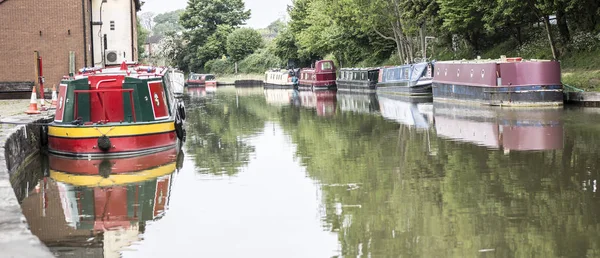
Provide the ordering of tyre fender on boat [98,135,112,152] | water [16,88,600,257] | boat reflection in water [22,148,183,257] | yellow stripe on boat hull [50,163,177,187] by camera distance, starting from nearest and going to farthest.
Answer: water [16,88,600,257], boat reflection in water [22,148,183,257], yellow stripe on boat hull [50,163,177,187], tyre fender on boat [98,135,112,152]

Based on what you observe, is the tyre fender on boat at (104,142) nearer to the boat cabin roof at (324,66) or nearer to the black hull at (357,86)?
the black hull at (357,86)

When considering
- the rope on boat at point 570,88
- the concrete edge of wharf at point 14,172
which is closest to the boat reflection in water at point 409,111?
the rope on boat at point 570,88

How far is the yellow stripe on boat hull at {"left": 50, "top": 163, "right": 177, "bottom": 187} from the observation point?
13.7 metres

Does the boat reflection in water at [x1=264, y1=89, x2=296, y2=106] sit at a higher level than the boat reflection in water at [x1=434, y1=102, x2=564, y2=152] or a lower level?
lower

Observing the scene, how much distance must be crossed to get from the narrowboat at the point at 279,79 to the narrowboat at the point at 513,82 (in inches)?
1372

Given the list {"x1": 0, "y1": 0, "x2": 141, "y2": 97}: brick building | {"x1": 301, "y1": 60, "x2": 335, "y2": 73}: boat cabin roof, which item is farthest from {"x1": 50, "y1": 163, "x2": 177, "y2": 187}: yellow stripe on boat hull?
{"x1": 301, "y1": 60, "x2": 335, "y2": 73}: boat cabin roof

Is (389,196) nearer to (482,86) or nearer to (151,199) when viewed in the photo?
(151,199)

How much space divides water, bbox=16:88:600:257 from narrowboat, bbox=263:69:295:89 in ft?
146

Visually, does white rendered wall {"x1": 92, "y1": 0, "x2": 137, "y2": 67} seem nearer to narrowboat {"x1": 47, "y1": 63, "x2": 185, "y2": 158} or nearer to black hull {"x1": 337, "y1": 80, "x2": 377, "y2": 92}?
narrowboat {"x1": 47, "y1": 63, "x2": 185, "y2": 158}

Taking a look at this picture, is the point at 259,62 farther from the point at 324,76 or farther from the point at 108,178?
the point at 108,178

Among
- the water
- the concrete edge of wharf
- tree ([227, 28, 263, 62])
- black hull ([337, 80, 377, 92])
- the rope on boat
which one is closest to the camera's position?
the concrete edge of wharf

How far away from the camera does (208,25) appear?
293ft

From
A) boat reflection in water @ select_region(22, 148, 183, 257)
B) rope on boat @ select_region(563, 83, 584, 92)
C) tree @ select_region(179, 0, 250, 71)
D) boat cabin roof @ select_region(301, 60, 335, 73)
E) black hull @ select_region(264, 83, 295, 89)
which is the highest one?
tree @ select_region(179, 0, 250, 71)

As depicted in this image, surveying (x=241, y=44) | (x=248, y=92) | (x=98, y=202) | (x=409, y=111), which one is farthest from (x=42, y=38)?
(x=241, y=44)
